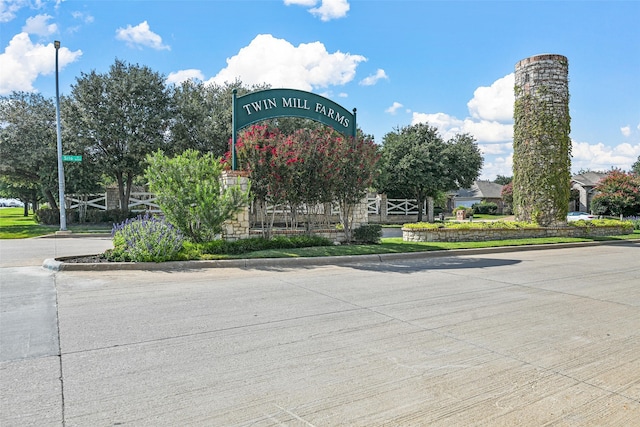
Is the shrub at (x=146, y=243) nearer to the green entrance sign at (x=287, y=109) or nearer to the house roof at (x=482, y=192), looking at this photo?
the green entrance sign at (x=287, y=109)

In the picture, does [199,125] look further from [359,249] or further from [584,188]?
[584,188]

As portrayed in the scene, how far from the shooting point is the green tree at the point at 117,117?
23453mm

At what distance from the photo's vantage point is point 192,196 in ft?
38.6

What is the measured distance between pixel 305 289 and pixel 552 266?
7365 mm

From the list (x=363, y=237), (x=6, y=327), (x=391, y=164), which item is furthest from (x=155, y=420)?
(x=391, y=164)

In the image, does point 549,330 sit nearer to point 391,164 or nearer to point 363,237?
point 363,237

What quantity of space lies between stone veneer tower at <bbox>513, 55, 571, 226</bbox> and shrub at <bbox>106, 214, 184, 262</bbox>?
54.6 ft

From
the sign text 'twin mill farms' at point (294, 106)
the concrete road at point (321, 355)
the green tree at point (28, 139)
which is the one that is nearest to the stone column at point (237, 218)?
the sign text 'twin mill farms' at point (294, 106)

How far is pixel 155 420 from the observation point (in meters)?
3.28

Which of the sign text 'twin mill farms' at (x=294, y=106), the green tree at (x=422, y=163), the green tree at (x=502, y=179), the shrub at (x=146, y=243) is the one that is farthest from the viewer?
the green tree at (x=502, y=179)

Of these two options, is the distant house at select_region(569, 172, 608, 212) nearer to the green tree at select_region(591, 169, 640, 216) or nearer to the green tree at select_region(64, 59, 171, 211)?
the green tree at select_region(591, 169, 640, 216)

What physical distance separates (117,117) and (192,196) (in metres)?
14.8

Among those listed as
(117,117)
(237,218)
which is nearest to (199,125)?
(117,117)

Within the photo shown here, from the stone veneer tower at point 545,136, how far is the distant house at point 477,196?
1774 inches
